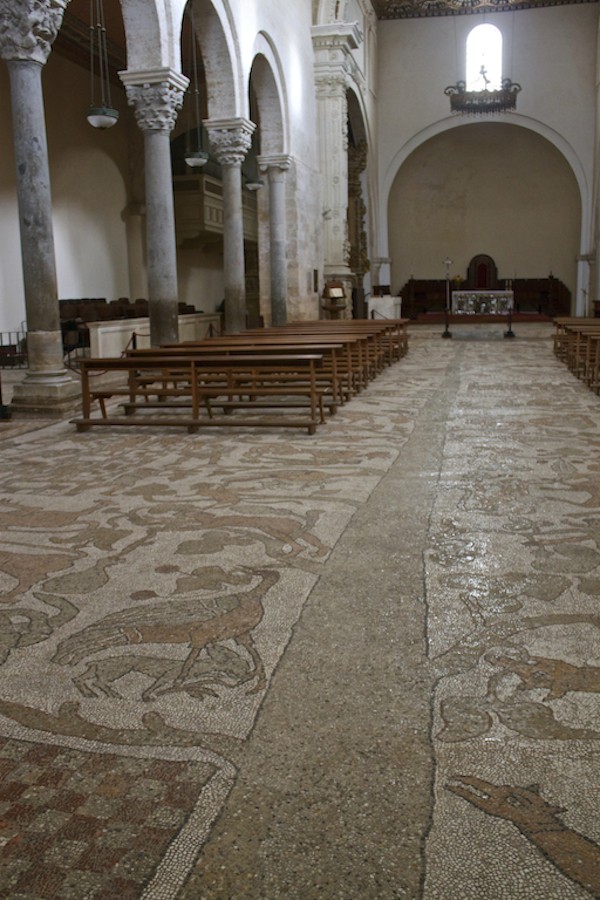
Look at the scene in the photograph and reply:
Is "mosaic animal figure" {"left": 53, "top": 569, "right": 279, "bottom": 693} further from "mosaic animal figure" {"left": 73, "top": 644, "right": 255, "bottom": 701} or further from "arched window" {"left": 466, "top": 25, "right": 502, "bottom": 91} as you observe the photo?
"arched window" {"left": 466, "top": 25, "right": 502, "bottom": 91}

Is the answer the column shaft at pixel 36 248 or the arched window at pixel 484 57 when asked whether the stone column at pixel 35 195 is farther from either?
the arched window at pixel 484 57

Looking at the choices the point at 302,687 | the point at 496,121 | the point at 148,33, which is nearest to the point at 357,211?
the point at 496,121

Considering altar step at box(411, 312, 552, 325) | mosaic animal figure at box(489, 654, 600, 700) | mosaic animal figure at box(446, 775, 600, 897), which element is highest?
altar step at box(411, 312, 552, 325)

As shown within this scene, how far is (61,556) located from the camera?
4156mm

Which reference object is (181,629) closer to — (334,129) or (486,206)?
(334,129)

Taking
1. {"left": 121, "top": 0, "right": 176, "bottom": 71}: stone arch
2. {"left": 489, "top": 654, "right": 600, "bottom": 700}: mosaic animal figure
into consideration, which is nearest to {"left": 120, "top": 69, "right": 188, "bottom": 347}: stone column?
{"left": 121, "top": 0, "right": 176, "bottom": 71}: stone arch

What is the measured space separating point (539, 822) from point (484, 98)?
28.0m

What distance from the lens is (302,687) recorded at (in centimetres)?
272

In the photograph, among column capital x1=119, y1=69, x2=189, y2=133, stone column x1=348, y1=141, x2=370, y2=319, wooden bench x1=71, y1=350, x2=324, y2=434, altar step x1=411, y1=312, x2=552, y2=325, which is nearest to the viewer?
wooden bench x1=71, y1=350, x2=324, y2=434

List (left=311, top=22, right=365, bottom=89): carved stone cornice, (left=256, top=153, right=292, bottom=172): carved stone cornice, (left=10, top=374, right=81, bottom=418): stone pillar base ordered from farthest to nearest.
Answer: (left=311, top=22, right=365, bottom=89): carved stone cornice, (left=256, top=153, right=292, bottom=172): carved stone cornice, (left=10, top=374, right=81, bottom=418): stone pillar base

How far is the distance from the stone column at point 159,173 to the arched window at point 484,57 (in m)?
20.2

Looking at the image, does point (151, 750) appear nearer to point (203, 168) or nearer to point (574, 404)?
point (574, 404)

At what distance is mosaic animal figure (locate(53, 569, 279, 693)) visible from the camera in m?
2.96

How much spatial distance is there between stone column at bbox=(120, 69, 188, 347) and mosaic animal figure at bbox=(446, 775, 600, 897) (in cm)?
1024
